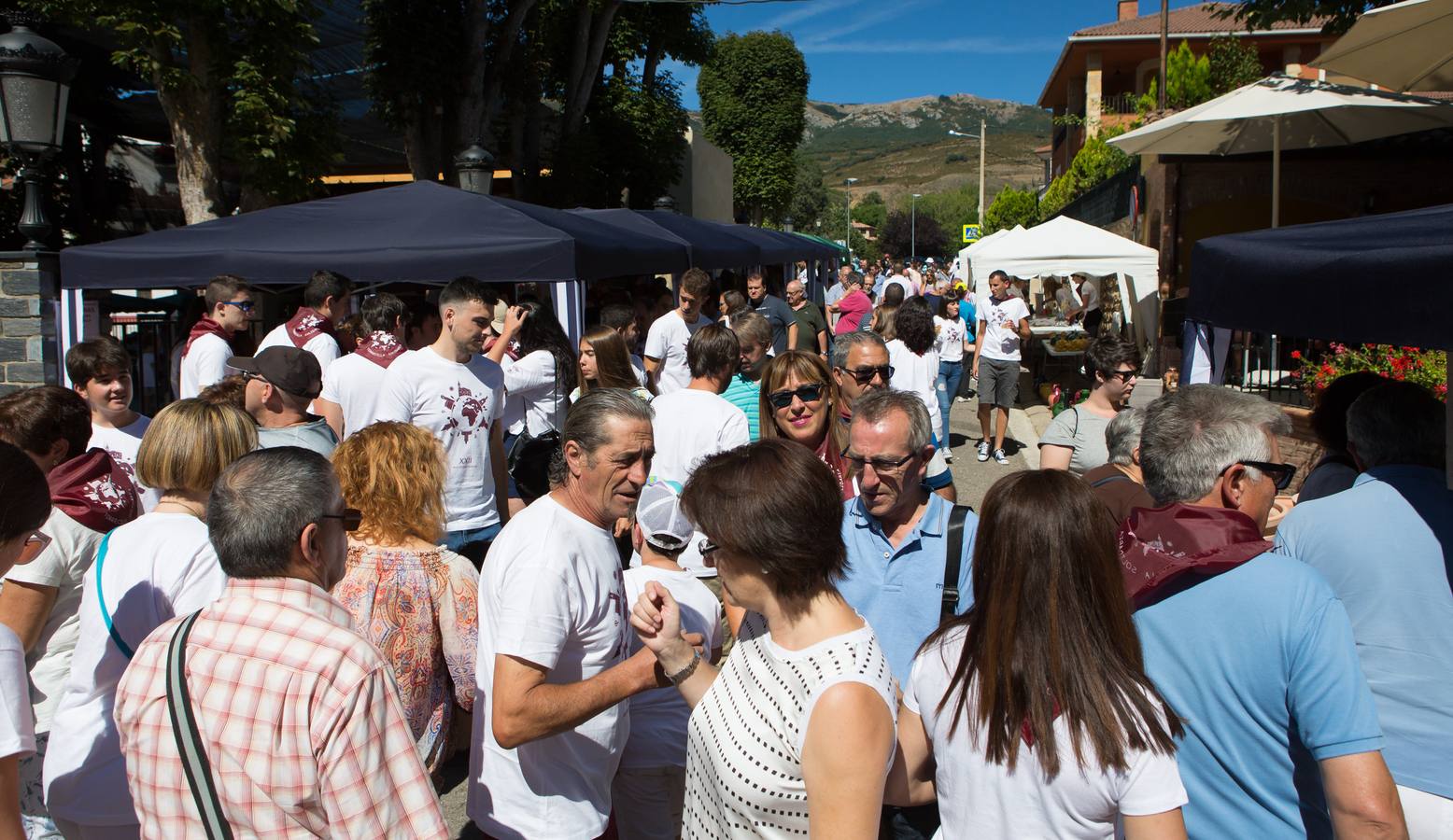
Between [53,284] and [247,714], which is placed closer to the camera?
[247,714]

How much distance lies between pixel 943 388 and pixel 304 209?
19.3ft

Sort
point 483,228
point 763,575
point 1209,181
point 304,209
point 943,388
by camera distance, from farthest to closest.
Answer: point 1209,181 → point 943,388 → point 304,209 → point 483,228 → point 763,575

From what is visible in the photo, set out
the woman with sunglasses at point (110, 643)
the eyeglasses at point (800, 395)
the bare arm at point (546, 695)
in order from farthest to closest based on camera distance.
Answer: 1. the eyeglasses at point (800, 395)
2. the woman with sunglasses at point (110, 643)
3. the bare arm at point (546, 695)

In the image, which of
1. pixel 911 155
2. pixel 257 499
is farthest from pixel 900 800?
pixel 911 155

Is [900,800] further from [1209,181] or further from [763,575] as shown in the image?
[1209,181]

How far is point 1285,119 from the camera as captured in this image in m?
7.40

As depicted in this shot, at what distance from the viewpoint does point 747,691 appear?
1.87m

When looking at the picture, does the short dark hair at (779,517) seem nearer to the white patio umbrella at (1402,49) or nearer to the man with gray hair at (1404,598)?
the man with gray hair at (1404,598)

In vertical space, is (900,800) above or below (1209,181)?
below

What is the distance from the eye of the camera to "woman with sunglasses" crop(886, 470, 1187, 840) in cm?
168

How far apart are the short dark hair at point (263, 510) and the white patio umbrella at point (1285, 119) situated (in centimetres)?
662

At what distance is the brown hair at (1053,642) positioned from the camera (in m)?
1.71

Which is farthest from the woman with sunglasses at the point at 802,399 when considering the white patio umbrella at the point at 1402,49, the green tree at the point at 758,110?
the green tree at the point at 758,110

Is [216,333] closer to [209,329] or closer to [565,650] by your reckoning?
[209,329]
